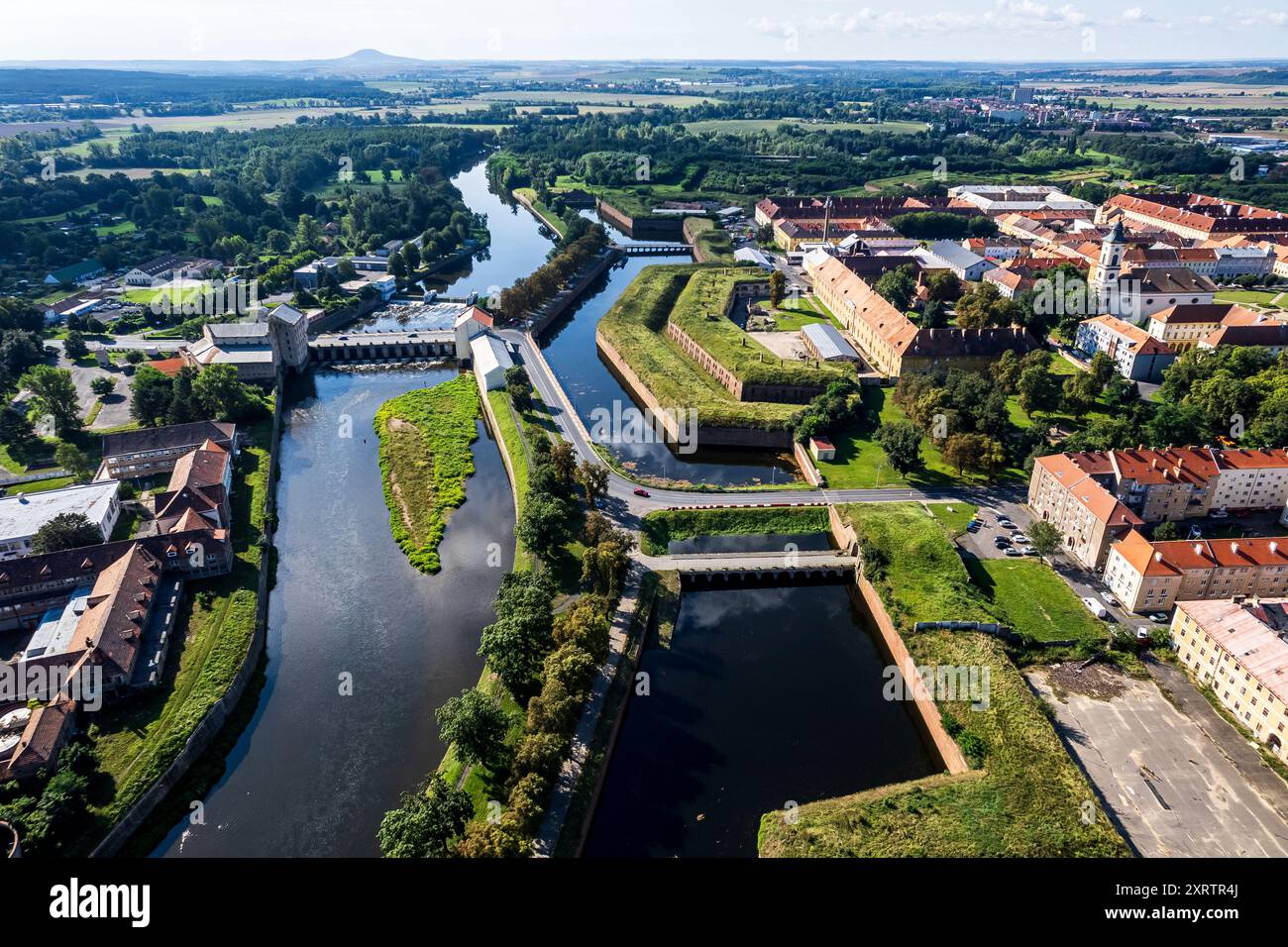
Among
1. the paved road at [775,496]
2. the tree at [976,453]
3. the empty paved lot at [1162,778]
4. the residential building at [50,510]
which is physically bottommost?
the empty paved lot at [1162,778]

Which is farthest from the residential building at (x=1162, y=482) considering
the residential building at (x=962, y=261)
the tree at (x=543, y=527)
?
the residential building at (x=962, y=261)

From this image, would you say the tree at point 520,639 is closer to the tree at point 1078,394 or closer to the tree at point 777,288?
the tree at point 1078,394

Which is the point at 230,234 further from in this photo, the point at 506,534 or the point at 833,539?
the point at 833,539

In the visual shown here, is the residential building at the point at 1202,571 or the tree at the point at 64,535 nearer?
the residential building at the point at 1202,571

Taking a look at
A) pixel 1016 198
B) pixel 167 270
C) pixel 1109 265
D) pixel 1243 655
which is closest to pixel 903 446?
pixel 1243 655

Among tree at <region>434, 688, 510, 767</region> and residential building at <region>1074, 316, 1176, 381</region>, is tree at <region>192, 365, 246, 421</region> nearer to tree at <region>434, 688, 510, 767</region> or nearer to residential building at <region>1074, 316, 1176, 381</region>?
tree at <region>434, 688, 510, 767</region>
